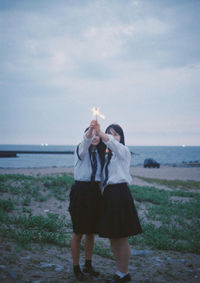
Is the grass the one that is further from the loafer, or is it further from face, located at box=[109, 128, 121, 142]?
face, located at box=[109, 128, 121, 142]

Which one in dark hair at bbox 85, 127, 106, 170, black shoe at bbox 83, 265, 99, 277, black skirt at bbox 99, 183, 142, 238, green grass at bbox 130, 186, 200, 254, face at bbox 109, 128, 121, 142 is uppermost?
face at bbox 109, 128, 121, 142

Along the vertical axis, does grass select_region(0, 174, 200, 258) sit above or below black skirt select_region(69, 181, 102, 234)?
below

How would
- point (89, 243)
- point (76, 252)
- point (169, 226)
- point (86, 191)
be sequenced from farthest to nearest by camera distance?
point (169, 226) → point (89, 243) → point (76, 252) → point (86, 191)

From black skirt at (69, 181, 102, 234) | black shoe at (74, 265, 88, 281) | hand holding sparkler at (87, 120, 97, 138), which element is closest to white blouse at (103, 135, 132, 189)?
black skirt at (69, 181, 102, 234)

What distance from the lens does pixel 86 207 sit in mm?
3514

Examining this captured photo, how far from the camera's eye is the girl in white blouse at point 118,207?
3.43 meters

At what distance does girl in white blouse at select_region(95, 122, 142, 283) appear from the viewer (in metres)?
3.43

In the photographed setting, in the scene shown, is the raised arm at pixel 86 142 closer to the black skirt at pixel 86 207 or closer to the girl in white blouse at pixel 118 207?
Result: the girl in white blouse at pixel 118 207

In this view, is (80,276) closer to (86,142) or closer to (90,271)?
(90,271)

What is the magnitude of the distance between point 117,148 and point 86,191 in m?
0.80

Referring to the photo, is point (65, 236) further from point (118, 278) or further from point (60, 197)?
point (60, 197)

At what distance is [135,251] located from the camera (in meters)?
5.16

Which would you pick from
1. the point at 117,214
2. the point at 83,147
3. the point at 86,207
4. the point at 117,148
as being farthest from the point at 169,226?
the point at 83,147

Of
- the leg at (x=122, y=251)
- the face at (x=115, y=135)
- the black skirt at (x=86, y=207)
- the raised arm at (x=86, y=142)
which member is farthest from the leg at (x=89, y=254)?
the face at (x=115, y=135)
